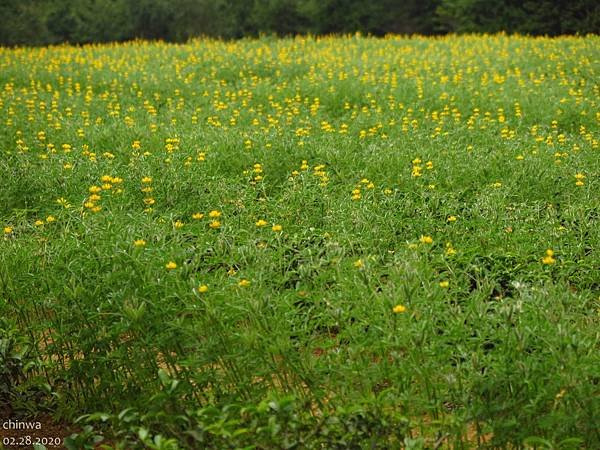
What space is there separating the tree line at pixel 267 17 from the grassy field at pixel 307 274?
47.9 ft

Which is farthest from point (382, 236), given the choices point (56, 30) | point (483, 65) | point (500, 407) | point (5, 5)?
point (56, 30)

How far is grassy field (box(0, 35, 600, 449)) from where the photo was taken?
3.20m

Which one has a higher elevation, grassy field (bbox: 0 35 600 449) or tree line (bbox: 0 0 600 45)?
tree line (bbox: 0 0 600 45)

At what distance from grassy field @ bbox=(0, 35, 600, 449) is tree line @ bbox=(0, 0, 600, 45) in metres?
14.6

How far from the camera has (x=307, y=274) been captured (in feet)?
12.4

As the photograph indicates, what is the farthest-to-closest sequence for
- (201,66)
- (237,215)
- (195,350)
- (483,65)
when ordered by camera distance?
Result: (201,66) < (483,65) < (237,215) < (195,350)

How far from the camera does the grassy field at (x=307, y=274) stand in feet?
10.5

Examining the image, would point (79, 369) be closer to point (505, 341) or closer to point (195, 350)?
point (195, 350)

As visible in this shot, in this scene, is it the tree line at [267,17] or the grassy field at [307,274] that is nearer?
the grassy field at [307,274]

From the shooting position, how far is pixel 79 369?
3.83 m

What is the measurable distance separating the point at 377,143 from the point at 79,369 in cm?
461

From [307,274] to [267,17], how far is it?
26902 mm

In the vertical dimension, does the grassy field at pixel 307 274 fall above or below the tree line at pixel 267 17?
below

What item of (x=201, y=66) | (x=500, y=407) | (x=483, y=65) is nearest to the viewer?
(x=500, y=407)
